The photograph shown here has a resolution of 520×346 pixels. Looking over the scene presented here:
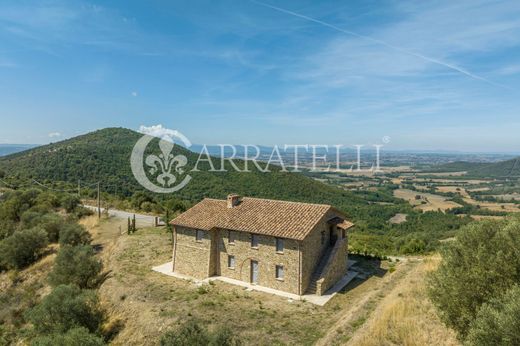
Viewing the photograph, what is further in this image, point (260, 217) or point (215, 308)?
point (260, 217)

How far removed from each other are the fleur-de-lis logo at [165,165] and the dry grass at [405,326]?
57204mm

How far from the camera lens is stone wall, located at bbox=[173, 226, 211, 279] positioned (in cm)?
2291

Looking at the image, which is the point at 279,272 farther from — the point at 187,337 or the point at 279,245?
the point at 187,337

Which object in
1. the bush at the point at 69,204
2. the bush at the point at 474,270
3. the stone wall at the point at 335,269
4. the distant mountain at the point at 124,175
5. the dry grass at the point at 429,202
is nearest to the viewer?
the bush at the point at 474,270

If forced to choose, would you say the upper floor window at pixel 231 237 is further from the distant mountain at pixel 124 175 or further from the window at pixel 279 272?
the distant mountain at pixel 124 175

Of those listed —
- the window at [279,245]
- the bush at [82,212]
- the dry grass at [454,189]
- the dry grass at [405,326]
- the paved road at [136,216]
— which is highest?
the window at [279,245]

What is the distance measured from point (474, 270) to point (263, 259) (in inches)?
503

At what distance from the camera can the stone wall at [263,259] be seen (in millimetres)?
20047

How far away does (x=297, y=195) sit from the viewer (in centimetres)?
7356

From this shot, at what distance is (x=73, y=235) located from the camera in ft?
101

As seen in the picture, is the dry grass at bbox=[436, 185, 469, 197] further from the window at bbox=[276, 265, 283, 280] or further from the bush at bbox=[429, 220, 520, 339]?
the bush at bbox=[429, 220, 520, 339]

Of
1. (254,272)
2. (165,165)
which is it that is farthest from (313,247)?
(165,165)

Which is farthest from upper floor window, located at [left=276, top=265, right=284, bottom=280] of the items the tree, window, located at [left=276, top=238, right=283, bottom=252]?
the tree

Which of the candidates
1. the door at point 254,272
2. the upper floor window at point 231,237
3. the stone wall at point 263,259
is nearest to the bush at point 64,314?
the stone wall at point 263,259
